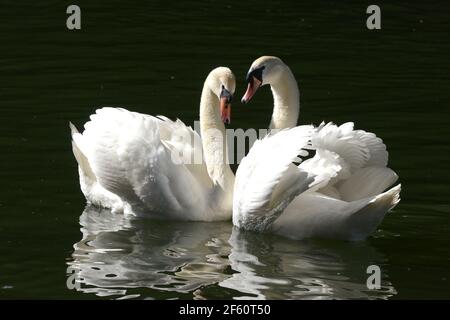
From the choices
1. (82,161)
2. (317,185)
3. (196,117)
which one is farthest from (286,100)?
(196,117)

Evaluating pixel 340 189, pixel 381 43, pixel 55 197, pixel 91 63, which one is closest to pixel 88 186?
pixel 55 197

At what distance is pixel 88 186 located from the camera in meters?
11.2

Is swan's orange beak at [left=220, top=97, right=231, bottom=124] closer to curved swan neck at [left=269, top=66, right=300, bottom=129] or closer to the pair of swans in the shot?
the pair of swans

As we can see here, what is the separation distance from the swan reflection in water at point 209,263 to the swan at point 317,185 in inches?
6.7

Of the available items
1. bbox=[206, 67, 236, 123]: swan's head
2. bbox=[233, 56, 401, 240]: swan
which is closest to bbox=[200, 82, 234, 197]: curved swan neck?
bbox=[206, 67, 236, 123]: swan's head

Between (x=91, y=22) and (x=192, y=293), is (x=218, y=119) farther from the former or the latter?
(x=91, y=22)

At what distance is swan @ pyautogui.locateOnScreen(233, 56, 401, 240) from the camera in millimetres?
9641

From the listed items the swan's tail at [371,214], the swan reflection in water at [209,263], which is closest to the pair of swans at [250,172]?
the swan's tail at [371,214]

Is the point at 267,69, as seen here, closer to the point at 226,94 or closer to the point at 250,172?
the point at 226,94

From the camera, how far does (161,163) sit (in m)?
10.3

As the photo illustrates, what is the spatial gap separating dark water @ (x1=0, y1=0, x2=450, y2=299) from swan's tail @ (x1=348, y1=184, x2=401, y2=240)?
0.14m

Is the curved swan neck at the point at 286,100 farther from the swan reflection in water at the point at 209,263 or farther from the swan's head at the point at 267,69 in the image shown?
the swan reflection in water at the point at 209,263

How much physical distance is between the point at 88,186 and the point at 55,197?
31 centimetres

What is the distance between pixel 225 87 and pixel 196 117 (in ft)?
10.9
